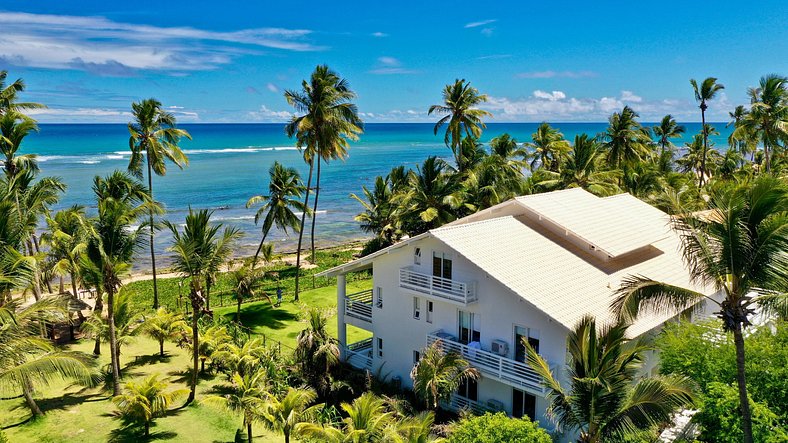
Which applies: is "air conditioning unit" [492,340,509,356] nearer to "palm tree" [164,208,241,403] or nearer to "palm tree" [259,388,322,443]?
"palm tree" [259,388,322,443]

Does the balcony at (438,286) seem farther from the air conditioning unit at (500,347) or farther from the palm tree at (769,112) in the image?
the palm tree at (769,112)

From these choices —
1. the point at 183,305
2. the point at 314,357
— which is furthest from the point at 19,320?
the point at 183,305

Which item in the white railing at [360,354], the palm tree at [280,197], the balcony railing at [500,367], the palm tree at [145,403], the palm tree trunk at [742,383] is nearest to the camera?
the palm tree trunk at [742,383]

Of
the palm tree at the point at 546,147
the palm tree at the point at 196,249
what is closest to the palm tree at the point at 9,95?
the palm tree at the point at 196,249

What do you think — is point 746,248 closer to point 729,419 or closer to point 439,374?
point 729,419

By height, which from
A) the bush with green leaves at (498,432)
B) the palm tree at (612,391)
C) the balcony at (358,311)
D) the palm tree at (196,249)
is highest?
the palm tree at (196,249)

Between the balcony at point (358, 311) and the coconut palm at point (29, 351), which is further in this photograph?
the balcony at point (358, 311)

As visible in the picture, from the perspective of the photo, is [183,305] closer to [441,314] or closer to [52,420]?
[52,420]
